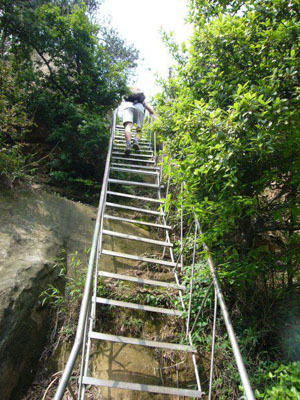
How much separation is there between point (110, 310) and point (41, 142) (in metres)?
3.47

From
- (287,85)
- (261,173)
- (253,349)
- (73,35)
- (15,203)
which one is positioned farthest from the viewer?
(73,35)

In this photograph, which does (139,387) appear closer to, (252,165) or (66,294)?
(66,294)

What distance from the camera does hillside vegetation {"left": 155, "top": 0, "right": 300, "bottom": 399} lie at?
4.81 ft

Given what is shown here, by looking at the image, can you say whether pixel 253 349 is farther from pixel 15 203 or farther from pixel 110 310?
A: pixel 15 203

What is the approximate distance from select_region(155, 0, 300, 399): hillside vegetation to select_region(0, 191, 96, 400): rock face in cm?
145

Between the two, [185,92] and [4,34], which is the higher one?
[4,34]

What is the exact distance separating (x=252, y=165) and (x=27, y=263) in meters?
2.09

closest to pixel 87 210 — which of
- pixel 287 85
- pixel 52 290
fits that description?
pixel 52 290

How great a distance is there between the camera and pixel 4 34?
14.3 feet

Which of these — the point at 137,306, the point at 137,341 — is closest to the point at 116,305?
the point at 137,306

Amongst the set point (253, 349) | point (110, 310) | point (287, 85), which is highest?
point (287, 85)

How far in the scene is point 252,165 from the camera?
169 centimetres

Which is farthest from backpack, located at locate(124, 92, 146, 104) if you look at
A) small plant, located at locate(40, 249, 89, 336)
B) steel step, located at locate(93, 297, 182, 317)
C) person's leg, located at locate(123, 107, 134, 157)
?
steel step, located at locate(93, 297, 182, 317)

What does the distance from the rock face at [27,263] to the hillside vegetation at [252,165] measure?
1.45m
